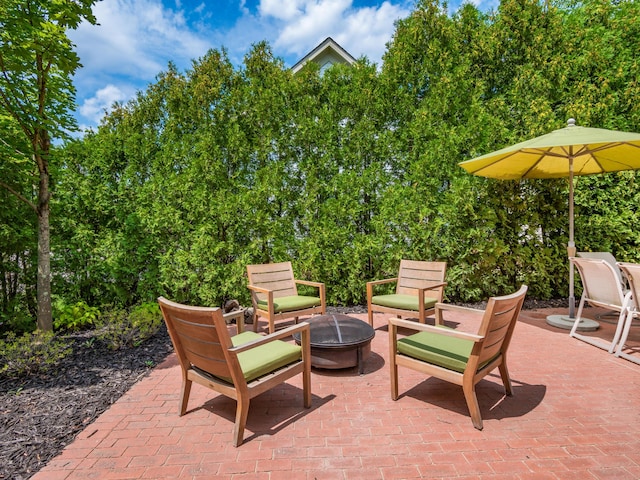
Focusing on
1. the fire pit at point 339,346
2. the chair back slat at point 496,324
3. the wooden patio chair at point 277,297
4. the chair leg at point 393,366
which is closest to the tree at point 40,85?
the wooden patio chair at point 277,297

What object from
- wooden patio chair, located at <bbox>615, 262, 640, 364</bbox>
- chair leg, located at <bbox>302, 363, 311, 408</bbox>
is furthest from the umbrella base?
chair leg, located at <bbox>302, 363, 311, 408</bbox>

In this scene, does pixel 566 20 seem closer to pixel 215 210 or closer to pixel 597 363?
pixel 597 363

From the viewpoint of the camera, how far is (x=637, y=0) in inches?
259

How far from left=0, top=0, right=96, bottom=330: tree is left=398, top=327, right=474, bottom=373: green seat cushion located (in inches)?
179

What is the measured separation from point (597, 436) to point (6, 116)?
6.43 m

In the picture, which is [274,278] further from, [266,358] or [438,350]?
[438,350]

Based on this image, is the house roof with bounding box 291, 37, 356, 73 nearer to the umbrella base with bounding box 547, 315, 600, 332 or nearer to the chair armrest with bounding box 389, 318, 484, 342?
the umbrella base with bounding box 547, 315, 600, 332

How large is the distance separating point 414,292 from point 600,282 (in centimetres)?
236

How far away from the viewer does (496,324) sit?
99.2 inches

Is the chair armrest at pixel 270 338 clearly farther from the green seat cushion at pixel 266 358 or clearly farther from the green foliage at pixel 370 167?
the green foliage at pixel 370 167

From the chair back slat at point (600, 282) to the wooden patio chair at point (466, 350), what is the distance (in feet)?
7.07

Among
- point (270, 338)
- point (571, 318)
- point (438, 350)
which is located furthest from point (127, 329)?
point (571, 318)

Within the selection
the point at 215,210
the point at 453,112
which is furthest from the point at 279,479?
the point at 453,112

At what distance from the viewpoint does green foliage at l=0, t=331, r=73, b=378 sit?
342 centimetres
